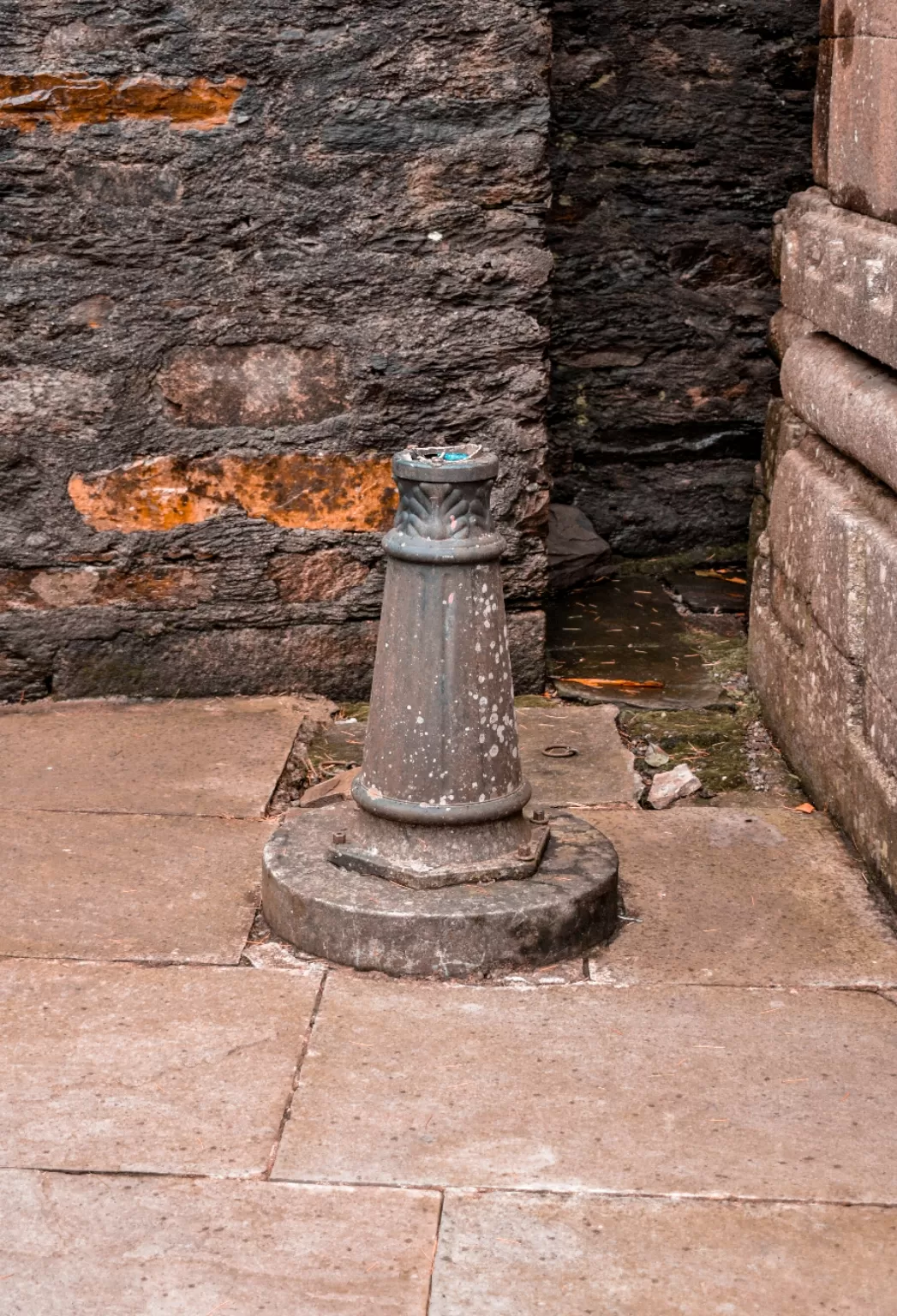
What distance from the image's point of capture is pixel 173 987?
9.37 feet

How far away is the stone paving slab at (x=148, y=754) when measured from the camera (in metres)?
3.71

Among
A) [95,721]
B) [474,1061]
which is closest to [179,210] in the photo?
[95,721]

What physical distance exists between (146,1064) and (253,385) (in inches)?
85.9

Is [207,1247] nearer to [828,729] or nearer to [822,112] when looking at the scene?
[828,729]

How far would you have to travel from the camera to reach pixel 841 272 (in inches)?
142

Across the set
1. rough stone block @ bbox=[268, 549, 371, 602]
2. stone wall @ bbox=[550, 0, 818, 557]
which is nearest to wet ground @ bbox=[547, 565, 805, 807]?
stone wall @ bbox=[550, 0, 818, 557]

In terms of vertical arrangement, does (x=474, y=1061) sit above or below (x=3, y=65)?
below

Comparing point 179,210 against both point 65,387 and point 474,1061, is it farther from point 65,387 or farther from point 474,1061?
point 474,1061

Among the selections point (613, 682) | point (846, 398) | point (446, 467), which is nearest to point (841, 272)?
point (846, 398)

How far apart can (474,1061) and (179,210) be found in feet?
8.25

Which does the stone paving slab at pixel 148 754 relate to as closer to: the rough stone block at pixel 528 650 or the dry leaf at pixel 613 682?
the rough stone block at pixel 528 650

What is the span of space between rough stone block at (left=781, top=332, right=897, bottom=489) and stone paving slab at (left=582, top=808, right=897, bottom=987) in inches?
33.6

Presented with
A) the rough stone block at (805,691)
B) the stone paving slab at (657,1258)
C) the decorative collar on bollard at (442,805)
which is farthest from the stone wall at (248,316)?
the stone paving slab at (657,1258)

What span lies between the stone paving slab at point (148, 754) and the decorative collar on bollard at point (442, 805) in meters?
0.71
